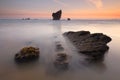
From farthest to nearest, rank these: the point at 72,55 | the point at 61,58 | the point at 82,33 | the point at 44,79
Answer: the point at 82,33 < the point at 72,55 < the point at 61,58 < the point at 44,79

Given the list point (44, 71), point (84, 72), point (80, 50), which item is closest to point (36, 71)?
point (44, 71)

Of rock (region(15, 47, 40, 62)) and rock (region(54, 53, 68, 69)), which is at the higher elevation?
rock (region(15, 47, 40, 62))

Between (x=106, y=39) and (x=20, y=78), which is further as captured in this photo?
(x=106, y=39)

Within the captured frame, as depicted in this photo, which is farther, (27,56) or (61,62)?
(27,56)

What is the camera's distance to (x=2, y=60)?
45.6ft

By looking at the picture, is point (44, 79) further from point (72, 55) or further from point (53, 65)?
point (72, 55)

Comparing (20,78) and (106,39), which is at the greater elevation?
(106,39)

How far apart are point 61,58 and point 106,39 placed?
6237mm

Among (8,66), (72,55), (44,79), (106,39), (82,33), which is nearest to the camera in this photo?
(44,79)

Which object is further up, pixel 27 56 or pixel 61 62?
pixel 27 56

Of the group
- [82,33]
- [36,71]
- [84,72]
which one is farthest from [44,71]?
[82,33]

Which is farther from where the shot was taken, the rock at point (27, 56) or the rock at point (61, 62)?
the rock at point (27, 56)

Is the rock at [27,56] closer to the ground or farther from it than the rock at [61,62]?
farther from it

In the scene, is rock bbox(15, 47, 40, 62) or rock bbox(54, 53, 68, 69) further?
rock bbox(15, 47, 40, 62)
